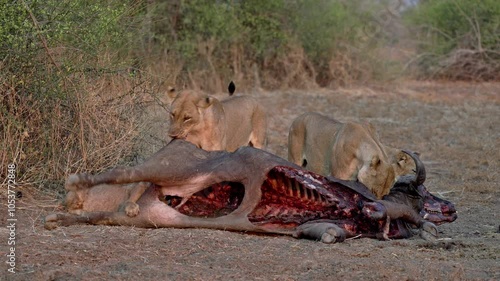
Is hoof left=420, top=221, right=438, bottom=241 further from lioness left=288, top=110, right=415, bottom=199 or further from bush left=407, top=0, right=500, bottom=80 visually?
bush left=407, top=0, right=500, bottom=80

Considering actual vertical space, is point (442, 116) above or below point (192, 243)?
below

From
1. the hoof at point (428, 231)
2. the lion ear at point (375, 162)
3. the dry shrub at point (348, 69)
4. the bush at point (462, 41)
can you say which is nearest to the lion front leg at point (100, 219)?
the hoof at point (428, 231)

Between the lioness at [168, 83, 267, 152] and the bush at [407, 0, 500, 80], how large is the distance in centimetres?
1276

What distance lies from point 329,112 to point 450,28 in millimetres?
8643

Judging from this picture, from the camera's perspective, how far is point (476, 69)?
21.9 meters

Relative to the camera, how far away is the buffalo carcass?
6.16 meters

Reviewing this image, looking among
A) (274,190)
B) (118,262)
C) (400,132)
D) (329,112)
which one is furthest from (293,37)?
(118,262)

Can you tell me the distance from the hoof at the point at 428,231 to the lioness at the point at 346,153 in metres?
0.59

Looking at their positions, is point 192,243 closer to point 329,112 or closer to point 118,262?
point 118,262

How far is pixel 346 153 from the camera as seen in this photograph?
8.38 meters

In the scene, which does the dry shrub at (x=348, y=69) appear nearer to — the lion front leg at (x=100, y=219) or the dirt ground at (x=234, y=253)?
the dirt ground at (x=234, y=253)

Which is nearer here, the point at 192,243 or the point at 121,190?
the point at 192,243

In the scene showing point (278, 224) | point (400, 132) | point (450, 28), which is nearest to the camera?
point (278, 224)

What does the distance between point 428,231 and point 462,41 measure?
1711cm
